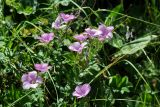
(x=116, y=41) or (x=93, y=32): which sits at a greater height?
(x=93, y=32)

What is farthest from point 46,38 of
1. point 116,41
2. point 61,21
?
point 116,41

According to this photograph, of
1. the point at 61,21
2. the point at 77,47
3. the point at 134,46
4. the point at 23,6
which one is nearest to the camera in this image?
the point at 77,47

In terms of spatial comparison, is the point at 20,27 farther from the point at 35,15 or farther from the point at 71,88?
the point at 71,88

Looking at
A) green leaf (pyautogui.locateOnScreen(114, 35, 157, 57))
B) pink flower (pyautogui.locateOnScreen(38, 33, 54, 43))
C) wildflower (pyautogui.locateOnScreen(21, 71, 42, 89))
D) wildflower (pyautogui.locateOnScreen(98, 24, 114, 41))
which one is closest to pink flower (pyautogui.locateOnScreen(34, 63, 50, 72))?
wildflower (pyautogui.locateOnScreen(21, 71, 42, 89))

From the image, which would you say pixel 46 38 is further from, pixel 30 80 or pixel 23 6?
pixel 23 6

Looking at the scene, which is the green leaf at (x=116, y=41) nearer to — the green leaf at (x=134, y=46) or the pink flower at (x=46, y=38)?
the green leaf at (x=134, y=46)

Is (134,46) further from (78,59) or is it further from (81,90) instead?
(81,90)

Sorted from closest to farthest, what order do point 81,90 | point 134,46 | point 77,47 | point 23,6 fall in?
point 81,90
point 77,47
point 134,46
point 23,6

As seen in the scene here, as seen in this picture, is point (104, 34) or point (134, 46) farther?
point (134, 46)

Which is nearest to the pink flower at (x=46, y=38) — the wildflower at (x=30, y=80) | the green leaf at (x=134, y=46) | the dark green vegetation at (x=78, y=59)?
the dark green vegetation at (x=78, y=59)
